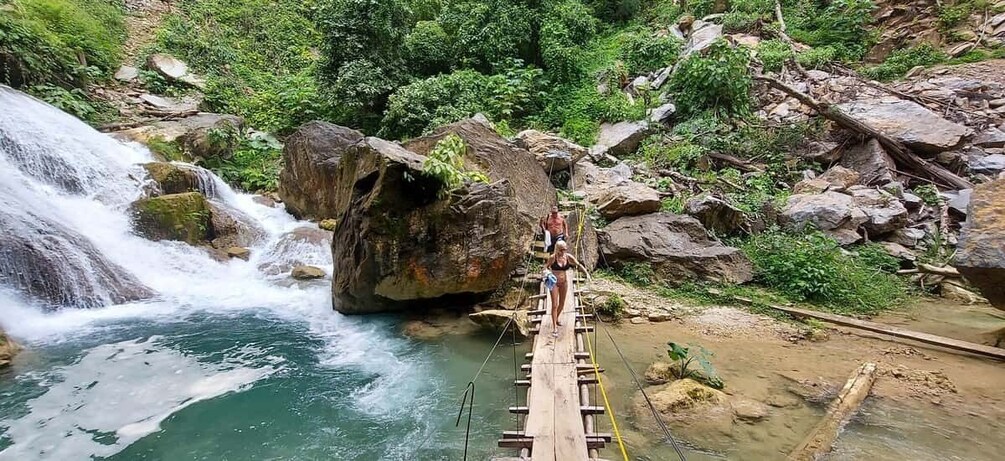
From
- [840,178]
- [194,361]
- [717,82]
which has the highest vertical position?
[717,82]

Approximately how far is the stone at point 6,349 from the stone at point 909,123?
17.1 meters

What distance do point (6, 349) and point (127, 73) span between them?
514 inches

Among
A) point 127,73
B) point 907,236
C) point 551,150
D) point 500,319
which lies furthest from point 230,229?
point 907,236

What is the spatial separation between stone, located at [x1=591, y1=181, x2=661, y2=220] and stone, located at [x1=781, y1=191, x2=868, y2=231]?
284 cm

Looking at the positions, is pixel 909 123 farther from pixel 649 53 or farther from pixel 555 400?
pixel 555 400

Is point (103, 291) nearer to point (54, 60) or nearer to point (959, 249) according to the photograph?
point (54, 60)

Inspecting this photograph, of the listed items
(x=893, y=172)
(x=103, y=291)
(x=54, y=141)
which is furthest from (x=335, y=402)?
(x=893, y=172)

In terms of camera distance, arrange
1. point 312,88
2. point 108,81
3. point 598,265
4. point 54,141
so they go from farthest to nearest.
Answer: point 312,88 → point 108,81 → point 54,141 → point 598,265

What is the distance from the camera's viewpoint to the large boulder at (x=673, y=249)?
356 inches

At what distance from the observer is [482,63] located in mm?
17328

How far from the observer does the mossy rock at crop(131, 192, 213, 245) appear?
1002 centimetres

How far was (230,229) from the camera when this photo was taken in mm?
11062

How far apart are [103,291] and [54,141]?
4667mm

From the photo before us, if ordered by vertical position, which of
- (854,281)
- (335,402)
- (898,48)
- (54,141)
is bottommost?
(335,402)
